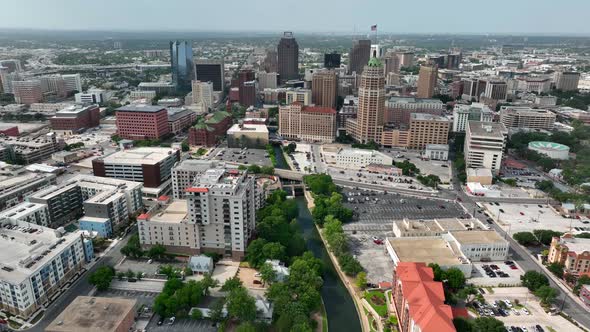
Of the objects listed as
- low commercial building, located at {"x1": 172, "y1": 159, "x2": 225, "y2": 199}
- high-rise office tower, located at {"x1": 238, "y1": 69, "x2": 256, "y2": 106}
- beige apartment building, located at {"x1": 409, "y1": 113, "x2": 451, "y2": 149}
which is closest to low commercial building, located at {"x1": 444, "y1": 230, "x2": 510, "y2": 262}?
low commercial building, located at {"x1": 172, "y1": 159, "x2": 225, "y2": 199}

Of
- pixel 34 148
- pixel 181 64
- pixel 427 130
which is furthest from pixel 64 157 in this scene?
pixel 181 64

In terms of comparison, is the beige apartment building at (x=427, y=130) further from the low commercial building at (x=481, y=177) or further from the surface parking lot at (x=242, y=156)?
the surface parking lot at (x=242, y=156)

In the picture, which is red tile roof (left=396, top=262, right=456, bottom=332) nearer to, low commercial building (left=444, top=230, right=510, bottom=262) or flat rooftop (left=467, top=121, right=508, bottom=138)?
low commercial building (left=444, top=230, right=510, bottom=262)

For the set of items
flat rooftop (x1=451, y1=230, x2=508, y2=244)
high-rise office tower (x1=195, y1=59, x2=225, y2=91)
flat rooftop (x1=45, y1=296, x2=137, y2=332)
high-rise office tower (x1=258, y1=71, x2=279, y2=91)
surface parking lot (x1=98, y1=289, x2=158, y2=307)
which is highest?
high-rise office tower (x1=195, y1=59, x2=225, y2=91)

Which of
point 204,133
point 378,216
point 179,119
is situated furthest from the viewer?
point 179,119

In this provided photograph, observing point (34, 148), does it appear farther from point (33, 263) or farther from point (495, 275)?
point (495, 275)

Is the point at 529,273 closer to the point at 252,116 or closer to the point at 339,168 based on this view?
the point at 339,168
